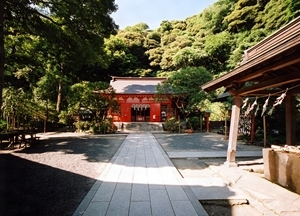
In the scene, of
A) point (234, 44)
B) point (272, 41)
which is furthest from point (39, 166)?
point (234, 44)

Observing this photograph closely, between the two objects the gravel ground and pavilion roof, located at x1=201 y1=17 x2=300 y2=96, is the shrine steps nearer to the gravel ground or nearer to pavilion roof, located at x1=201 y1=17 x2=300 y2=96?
the gravel ground

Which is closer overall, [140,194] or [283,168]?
[140,194]

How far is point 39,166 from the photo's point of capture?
5.42 m

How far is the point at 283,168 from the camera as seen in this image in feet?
12.5

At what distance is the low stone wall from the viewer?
351cm

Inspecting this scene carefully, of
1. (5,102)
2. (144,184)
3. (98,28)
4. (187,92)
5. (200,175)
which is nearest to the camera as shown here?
(144,184)

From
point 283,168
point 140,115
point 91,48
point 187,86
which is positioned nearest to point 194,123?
point 187,86

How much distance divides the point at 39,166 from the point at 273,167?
5761 millimetres

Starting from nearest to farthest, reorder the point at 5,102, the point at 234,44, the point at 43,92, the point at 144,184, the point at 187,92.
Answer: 1. the point at 144,184
2. the point at 5,102
3. the point at 187,92
4. the point at 43,92
5. the point at 234,44

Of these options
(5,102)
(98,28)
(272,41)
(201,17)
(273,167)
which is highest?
(201,17)

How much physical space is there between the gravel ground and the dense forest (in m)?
2.09

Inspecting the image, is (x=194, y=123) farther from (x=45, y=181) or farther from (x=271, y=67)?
(x=45, y=181)

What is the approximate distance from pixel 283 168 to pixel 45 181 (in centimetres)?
483

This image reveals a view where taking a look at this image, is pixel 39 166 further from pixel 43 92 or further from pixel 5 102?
pixel 43 92
